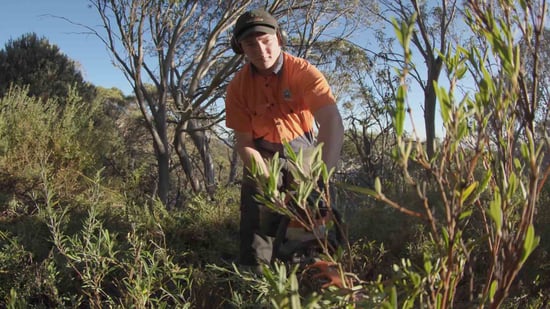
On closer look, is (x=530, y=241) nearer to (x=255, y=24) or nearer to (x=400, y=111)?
(x=400, y=111)

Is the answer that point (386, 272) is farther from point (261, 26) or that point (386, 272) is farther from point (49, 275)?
point (49, 275)

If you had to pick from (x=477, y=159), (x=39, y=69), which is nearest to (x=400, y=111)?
(x=477, y=159)

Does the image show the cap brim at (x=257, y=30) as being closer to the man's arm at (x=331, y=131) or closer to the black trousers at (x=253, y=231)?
the man's arm at (x=331, y=131)

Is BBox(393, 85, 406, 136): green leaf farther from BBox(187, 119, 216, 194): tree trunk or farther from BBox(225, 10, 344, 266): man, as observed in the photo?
BBox(187, 119, 216, 194): tree trunk

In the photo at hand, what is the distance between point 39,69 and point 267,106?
8125 mm

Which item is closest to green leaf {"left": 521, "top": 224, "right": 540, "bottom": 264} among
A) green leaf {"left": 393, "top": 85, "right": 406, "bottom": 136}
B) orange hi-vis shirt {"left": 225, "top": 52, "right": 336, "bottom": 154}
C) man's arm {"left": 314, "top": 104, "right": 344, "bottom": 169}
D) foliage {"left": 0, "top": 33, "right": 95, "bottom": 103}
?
green leaf {"left": 393, "top": 85, "right": 406, "bottom": 136}

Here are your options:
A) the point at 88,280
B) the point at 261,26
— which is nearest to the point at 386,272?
the point at 261,26

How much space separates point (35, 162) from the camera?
13.7ft

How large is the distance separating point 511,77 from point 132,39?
8.76m

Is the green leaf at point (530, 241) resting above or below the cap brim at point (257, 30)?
below

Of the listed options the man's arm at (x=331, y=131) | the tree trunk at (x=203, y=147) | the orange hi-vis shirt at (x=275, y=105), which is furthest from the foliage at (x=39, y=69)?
the man's arm at (x=331, y=131)

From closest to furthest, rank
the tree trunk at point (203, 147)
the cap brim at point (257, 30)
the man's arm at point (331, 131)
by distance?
the man's arm at point (331, 131) < the cap brim at point (257, 30) < the tree trunk at point (203, 147)

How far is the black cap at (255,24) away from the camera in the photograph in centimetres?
215

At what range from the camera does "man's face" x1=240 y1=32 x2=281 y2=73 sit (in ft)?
7.25
